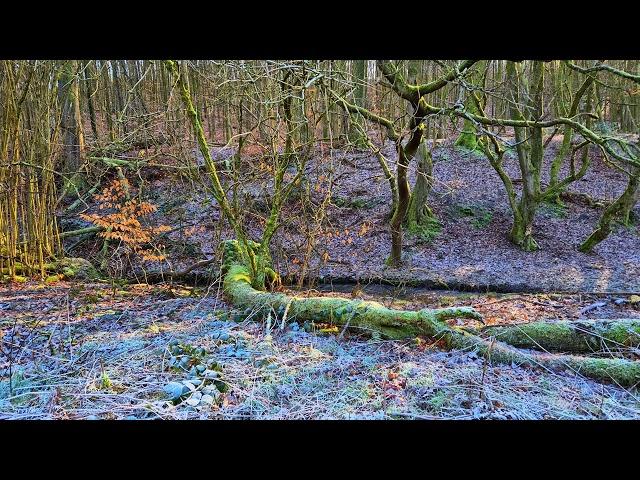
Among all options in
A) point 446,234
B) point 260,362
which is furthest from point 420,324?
point 446,234

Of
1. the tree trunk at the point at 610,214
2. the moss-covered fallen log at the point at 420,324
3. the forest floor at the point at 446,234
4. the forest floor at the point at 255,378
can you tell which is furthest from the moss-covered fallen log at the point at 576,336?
the tree trunk at the point at 610,214

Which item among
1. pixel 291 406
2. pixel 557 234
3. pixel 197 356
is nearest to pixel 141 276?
pixel 197 356

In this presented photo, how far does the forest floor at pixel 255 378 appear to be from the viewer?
300cm

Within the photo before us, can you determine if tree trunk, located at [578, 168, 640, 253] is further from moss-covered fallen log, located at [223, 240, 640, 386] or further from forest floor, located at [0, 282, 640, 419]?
forest floor, located at [0, 282, 640, 419]

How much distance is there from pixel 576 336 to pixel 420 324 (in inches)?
52.5

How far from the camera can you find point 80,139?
12.1 meters

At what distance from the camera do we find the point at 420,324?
14.0 ft

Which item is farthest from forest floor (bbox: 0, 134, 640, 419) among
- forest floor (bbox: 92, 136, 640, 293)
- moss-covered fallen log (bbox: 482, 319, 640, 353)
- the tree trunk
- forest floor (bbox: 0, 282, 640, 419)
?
the tree trunk

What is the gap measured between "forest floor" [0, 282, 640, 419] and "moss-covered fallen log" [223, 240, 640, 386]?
10cm

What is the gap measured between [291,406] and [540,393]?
70.3 inches

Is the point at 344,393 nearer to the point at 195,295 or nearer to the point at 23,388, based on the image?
the point at 23,388

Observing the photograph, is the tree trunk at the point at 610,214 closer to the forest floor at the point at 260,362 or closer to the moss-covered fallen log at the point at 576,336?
the forest floor at the point at 260,362

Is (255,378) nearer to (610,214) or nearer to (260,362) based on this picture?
(260,362)
